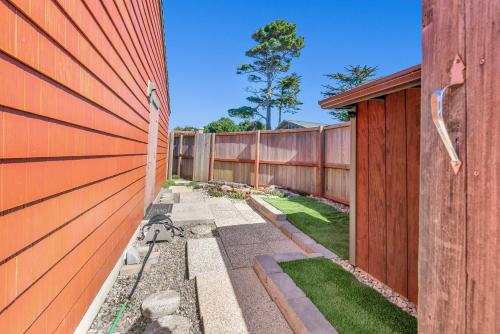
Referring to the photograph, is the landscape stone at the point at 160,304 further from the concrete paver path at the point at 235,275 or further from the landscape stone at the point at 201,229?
the landscape stone at the point at 201,229

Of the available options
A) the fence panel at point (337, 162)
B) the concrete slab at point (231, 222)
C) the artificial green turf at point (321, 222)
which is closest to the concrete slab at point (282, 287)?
the artificial green turf at point (321, 222)

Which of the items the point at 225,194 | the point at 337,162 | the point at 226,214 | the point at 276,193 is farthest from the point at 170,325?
the point at 225,194

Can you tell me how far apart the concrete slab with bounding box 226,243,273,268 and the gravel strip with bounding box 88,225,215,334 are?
581mm

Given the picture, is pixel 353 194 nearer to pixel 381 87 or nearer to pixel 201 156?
pixel 381 87

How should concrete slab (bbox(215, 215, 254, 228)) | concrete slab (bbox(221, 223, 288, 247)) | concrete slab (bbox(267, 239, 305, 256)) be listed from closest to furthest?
concrete slab (bbox(267, 239, 305, 256))
concrete slab (bbox(221, 223, 288, 247))
concrete slab (bbox(215, 215, 254, 228))

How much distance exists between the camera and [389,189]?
2.20 m

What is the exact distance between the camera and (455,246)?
670mm

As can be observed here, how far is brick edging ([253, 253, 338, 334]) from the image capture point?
159 cm

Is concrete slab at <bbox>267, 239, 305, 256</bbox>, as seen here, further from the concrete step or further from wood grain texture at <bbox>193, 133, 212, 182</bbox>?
wood grain texture at <bbox>193, 133, 212, 182</bbox>

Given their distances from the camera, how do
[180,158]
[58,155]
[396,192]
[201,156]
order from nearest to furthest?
[58,155] → [396,192] → [201,156] → [180,158]

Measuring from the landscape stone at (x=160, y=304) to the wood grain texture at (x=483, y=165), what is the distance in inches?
80.6

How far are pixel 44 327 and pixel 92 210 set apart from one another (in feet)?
2.64

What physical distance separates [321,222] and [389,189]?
211cm

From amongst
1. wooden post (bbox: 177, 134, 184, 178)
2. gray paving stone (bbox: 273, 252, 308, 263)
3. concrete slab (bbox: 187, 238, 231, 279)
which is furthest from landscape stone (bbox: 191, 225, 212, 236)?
wooden post (bbox: 177, 134, 184, 178)
